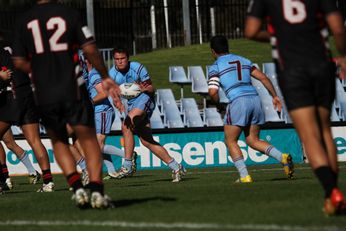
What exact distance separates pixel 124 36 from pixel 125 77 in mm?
23515

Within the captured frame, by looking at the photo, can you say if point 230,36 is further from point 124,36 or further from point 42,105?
point 42,105

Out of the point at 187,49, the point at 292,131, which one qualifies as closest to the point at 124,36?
the point at 187,49

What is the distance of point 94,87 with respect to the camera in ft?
60.8

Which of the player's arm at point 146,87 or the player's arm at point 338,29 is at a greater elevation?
the player's arm at point 338,29

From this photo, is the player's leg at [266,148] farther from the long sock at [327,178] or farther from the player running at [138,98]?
the long sock at [327,178]

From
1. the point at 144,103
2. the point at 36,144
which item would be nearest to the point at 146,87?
the point at 144,103

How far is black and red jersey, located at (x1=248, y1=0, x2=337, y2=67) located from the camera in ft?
31.4

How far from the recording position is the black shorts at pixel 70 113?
10.8 meters

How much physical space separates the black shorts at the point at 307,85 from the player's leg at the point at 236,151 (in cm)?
579

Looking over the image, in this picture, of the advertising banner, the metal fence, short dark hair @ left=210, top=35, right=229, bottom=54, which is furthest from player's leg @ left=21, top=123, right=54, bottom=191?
the metal fence

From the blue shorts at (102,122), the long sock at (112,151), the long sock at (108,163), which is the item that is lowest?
the long sock at (108,163)

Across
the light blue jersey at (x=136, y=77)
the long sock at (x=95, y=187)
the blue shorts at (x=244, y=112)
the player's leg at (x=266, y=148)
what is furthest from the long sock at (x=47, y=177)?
the long sock at (x=95, y=187)

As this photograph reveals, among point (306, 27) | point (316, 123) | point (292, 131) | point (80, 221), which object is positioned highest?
point (306, 27)

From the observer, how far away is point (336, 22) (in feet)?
31.2
